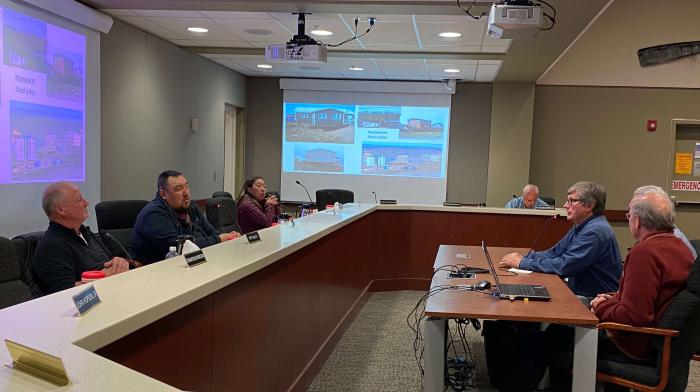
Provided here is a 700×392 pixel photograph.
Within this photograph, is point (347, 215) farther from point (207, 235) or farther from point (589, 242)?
point (589, 242)

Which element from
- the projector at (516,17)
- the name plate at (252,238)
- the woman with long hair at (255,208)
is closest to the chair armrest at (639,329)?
the name plate at (252,238)

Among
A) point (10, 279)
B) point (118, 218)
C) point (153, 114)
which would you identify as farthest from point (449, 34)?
point (10, 279)

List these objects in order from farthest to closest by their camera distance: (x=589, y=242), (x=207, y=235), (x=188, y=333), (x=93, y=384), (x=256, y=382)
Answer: (x=207, y=235), (x=589, y=242), (x=256, y=382), (x=188, y=333), (x=93, y=384)

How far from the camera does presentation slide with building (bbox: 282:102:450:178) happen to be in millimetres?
8492

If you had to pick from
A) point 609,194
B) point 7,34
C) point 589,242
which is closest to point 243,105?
point 7,34

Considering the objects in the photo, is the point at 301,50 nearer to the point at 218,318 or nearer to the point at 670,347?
the point at 218,318

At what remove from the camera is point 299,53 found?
476 cm

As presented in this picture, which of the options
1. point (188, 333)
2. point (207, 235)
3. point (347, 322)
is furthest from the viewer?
point (347, 322)

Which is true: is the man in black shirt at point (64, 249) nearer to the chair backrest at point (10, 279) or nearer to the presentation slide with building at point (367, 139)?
the chair backrest at point (10, 279)

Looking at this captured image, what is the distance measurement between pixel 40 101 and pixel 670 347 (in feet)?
14.3

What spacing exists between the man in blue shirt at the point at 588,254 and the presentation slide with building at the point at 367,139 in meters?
5.32

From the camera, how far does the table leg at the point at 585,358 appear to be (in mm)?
2299

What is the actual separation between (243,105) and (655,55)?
237 inches

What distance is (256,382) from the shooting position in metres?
2.25
